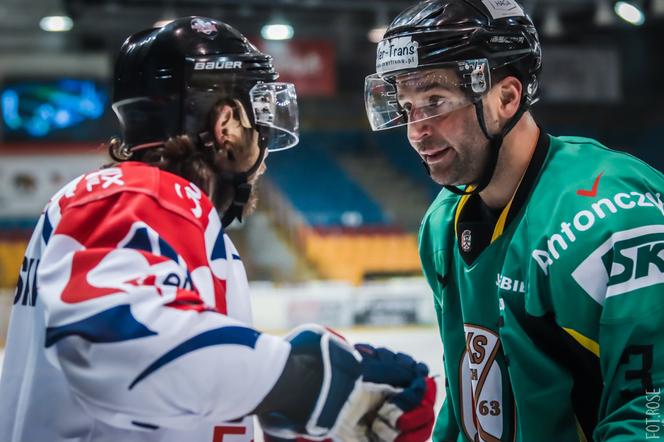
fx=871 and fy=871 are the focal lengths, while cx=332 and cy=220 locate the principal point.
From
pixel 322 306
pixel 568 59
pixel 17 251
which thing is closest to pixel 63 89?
pixel 17 251

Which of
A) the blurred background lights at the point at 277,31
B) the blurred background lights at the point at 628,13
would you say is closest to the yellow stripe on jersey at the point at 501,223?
the blurred background lights at the point at 628,13

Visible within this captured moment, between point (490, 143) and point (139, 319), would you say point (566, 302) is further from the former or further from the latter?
point (139, 319)

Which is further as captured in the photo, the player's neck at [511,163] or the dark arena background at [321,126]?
the dark arena background at [321,126]

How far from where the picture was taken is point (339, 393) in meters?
1.22

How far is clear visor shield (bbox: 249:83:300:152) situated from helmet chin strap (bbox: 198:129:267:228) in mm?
46

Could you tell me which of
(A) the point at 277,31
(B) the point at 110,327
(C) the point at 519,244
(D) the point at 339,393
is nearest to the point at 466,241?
(C) the point at 519,244

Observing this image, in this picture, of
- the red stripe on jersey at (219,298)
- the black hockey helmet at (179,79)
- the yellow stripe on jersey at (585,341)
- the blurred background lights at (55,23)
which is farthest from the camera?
the blurred background lights at (55,23)

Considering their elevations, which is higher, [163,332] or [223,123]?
[223,123]

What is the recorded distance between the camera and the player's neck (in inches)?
66.2

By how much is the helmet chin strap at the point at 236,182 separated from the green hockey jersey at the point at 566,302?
0.43m

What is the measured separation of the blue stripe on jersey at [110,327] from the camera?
44.1 inches

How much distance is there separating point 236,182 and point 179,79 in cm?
22

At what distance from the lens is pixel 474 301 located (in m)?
1.69

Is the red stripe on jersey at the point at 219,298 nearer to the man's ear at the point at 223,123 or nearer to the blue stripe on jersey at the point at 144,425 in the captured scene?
the blue stripe on jersey at the point at 144,425
